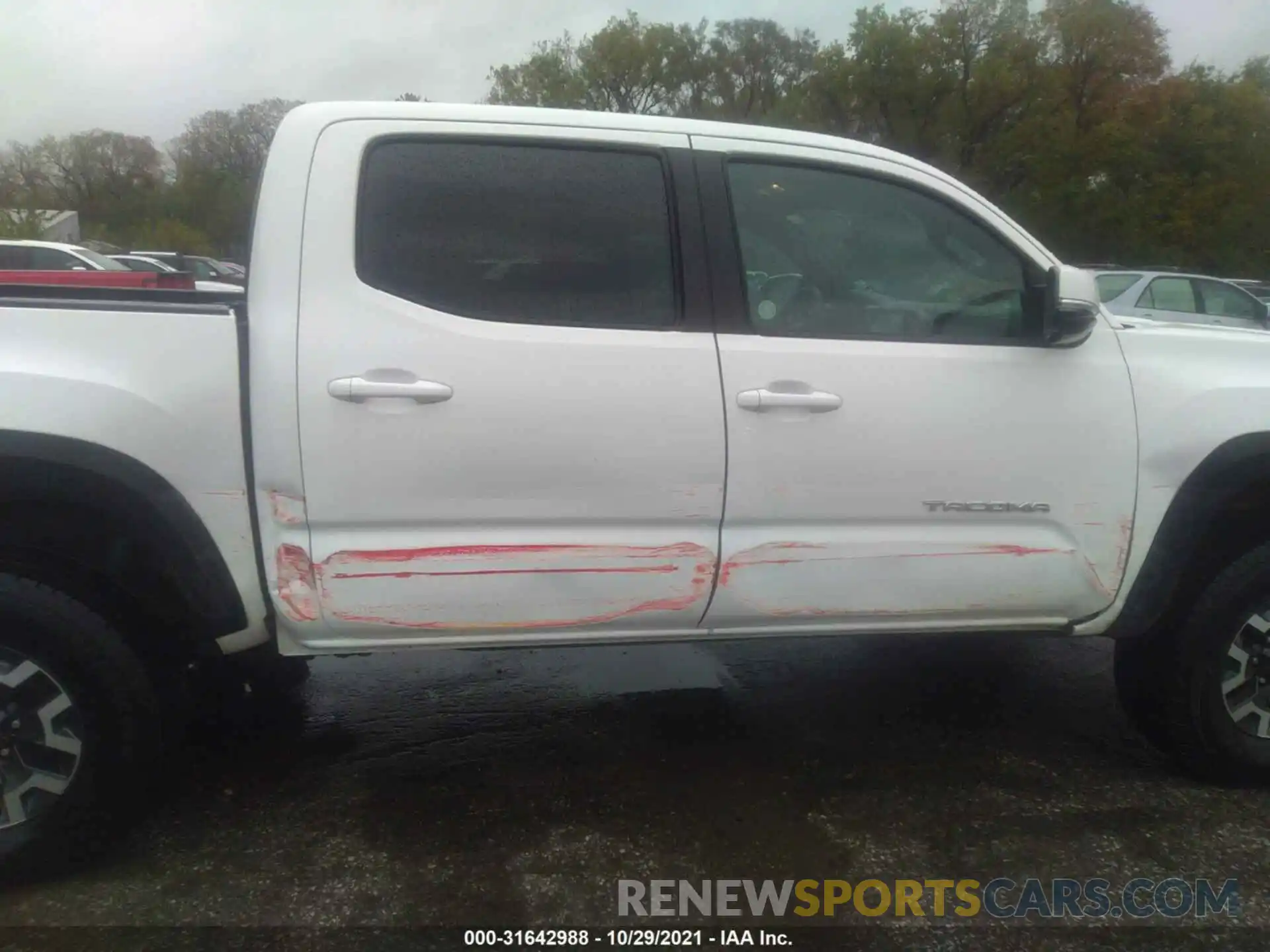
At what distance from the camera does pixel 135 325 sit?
264 cm

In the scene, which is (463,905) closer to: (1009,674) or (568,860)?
(568,860)

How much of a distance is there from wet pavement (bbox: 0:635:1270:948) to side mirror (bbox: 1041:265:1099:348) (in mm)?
999

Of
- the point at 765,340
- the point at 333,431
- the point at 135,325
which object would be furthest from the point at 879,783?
the point at 135,325

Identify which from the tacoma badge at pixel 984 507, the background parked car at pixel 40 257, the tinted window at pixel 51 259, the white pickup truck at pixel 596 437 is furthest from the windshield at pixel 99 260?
the tacoma badge at pixel 984 507

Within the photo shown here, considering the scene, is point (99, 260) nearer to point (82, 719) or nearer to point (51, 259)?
point (51, 259)

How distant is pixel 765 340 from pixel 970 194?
2.75 feet

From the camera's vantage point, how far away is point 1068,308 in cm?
303

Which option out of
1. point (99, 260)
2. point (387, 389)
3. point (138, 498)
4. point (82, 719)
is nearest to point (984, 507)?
point (387, 389)

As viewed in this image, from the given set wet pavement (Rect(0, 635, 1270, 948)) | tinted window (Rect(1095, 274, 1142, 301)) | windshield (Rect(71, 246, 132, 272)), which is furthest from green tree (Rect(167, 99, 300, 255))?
wet pavement (Rect(0, 635, 1270, 948))

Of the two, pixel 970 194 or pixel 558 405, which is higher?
pixel 970 194

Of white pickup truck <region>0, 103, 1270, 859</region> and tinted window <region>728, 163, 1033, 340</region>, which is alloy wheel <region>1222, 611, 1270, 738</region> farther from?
tinted window <region>728, 163, 1033, 340</region>

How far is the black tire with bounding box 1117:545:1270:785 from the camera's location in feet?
10.5

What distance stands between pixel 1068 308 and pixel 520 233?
155 centimetres

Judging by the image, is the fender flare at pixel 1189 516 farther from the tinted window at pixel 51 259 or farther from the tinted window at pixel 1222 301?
the tinted window at pixel 51 259
